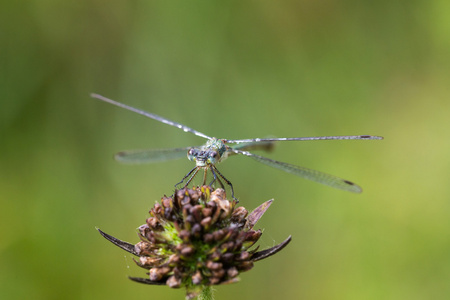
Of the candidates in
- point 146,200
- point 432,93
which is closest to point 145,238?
point 146,200

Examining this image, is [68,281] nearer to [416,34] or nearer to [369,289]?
[369,289]

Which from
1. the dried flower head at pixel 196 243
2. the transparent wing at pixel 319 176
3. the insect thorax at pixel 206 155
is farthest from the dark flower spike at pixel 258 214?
the insect thorax at pixel 206 155

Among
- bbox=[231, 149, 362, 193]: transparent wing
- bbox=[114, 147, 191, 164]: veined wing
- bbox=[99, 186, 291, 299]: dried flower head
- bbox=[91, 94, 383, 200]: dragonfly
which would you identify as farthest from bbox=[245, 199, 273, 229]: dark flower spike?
bbox=[114, 147, 191, 164]: veined wing

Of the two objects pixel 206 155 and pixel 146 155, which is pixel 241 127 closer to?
pixel 146 155

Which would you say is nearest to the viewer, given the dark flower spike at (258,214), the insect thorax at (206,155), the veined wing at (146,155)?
the dark flower spike at (258,214)

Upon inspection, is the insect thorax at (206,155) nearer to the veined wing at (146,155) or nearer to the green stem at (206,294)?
the veined wing at (146,155)

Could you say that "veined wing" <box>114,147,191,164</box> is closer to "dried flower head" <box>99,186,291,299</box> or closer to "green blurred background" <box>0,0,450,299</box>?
"dried flower head" <box>99,186,291,299</box>
